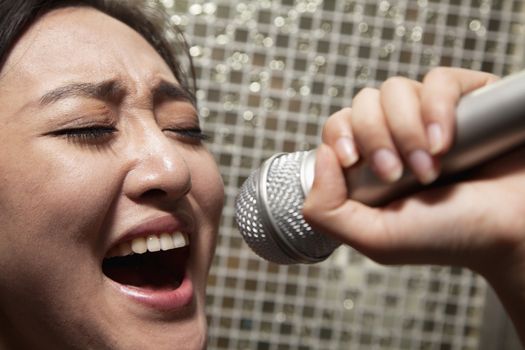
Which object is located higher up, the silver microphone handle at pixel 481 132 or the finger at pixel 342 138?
the silver microphone handle at pixel 481 132

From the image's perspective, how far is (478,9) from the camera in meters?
1.23

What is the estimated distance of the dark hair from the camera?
78 centimetres

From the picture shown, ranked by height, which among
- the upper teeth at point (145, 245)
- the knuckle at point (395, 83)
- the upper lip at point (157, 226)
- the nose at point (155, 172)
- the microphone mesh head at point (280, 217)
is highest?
the knuckle at point (395, 83)

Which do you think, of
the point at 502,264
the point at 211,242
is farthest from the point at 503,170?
the point at 211,242

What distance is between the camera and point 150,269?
2.89ft

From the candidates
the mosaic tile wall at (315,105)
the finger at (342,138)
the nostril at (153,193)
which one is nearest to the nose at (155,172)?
the nostril at (153,193)

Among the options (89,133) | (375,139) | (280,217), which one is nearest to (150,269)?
(89,133)

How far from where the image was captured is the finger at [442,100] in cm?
46

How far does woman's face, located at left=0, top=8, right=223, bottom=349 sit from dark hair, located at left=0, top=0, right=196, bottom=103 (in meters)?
0.02

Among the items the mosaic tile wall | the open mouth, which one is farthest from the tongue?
the mosaic tile wall

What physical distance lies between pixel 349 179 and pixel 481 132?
0.36 feet

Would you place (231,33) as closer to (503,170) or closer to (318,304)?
(318,304)

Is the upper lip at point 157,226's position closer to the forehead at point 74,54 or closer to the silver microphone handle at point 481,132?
the forehead at point 74,54

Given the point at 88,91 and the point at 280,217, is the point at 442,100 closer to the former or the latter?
the point at 280,217
